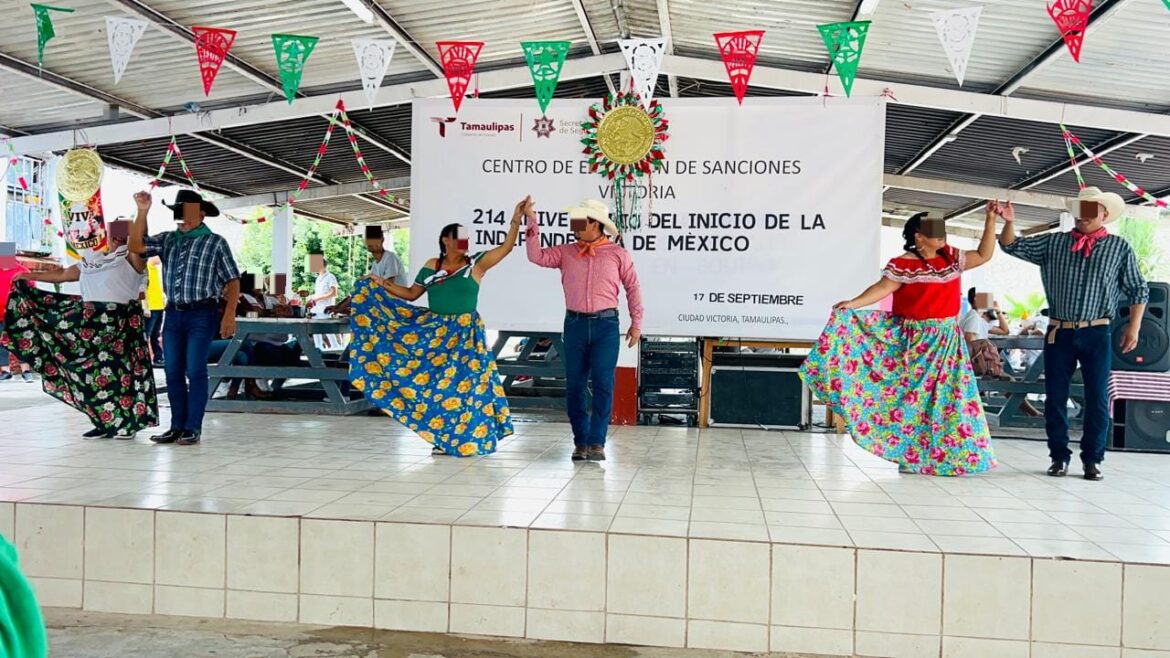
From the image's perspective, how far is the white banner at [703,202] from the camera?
250 inches

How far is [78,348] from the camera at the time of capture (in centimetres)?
540

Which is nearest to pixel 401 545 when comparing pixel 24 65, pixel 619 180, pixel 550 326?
pixel 550 326

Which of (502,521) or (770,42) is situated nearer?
(502,521)

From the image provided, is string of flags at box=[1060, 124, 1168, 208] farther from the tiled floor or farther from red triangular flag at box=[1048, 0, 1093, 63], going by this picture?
the tiled floor

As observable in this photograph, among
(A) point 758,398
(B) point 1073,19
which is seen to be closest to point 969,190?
(A) point 758,398

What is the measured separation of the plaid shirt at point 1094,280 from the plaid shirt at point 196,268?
481cm

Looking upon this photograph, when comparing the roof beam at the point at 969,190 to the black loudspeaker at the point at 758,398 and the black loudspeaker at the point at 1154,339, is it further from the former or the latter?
the black loudspeaker at the point at 758,398

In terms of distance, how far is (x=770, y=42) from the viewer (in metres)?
7.62

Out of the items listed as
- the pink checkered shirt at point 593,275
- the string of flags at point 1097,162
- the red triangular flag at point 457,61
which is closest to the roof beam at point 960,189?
the string of flags at point 1097,162

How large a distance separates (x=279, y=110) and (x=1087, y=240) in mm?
7832

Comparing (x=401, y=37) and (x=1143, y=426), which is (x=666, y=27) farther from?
(x=1143, y=426)

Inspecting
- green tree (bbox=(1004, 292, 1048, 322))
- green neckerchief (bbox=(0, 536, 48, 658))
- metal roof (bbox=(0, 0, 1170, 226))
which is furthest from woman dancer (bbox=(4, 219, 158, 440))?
green tree (bbox=(1004, 292, 1048, 322))

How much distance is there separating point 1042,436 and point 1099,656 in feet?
14.0

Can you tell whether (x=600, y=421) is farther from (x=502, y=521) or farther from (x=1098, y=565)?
(x=1098, y=565)
